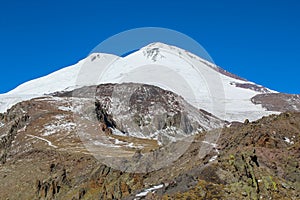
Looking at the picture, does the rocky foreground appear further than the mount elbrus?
No

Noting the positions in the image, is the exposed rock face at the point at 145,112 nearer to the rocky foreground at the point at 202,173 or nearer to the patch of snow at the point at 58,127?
the patch of snow at the point at 58,127

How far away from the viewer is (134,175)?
33.9 m

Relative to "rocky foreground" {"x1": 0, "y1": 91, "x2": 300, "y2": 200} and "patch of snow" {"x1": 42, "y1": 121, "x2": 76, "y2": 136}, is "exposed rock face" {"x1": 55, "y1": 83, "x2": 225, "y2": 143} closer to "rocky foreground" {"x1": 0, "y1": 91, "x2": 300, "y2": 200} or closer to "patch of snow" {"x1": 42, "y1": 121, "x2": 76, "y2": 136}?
"patch of snow" {"x1": 42, "y1": 121, "x2": 76, "y2": 136}

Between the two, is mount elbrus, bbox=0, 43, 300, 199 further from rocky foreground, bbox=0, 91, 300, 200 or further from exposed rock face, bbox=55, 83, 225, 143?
exposed rock face, bbox=55, 83, 225, 143

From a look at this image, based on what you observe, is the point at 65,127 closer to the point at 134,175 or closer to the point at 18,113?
the point at 18,113

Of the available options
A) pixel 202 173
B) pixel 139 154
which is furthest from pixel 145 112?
pixel 202 173

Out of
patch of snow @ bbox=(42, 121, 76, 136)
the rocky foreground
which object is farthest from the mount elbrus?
patch of snow @ bbox=(42, 121, 76, 136)

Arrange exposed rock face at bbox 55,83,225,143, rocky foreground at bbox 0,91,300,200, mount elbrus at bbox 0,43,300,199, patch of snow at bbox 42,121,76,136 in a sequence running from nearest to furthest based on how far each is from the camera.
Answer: rocky foreground at bbox 0,91,300,200 → mount elbrus at bbox 0,43,300,199 → patch of snow at bbox 42,121,76,136 → exposed rock face at bbox 55,83,225,143

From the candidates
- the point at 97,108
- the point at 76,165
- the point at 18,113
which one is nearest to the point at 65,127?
the point at 18,113

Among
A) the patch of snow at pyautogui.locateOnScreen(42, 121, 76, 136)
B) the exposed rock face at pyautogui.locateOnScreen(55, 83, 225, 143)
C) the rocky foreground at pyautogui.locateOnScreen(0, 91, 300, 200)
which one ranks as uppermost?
the exposed rock face at pyautogui.locateOnScreen(55, 83, 225, 143)

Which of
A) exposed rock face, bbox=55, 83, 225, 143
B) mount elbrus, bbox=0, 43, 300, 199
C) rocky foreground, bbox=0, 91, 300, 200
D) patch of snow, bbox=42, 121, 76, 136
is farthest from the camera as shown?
exposed rock face, bbox=55, 83, 225, 143

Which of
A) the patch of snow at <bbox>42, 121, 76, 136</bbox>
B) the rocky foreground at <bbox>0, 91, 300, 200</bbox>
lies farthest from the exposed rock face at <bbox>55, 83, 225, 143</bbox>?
the rocky foreground at <bbox>0, 91, 300, 200</bbox>

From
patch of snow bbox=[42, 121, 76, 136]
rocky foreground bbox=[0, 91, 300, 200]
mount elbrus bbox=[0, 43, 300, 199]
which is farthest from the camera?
patch of snow bbox=[42, 121, 76, 136]

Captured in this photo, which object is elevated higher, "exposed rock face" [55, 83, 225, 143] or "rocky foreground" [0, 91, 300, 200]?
"exposed rock face" [55, 83, 225, 143]
